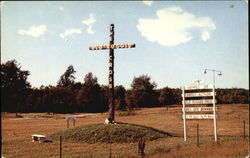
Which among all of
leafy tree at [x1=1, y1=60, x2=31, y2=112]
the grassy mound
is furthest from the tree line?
the grassy mound

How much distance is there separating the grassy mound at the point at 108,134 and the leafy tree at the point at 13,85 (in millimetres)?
53367

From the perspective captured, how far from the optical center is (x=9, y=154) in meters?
16.9

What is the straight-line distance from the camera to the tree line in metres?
76.2

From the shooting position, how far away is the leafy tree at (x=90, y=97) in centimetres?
8244

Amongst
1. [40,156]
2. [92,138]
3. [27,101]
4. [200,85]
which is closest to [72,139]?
[92,138]

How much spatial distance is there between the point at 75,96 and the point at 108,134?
65.6 m

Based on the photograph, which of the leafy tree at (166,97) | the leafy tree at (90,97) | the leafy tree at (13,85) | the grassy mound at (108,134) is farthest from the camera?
the leafy tree at (166,97)

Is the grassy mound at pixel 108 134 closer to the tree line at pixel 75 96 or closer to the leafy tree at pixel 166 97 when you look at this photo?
the tree line at pixel 75 96

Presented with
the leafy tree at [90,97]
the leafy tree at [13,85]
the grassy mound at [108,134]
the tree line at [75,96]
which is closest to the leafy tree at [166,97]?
the tree line at [75,96]

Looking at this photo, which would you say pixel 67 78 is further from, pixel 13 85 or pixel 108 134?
pixel 108 134

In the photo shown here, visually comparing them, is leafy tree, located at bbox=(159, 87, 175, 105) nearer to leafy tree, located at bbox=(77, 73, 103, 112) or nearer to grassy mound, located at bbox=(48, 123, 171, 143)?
leafy tree, located at bbox=(77, 73, 103, 112)

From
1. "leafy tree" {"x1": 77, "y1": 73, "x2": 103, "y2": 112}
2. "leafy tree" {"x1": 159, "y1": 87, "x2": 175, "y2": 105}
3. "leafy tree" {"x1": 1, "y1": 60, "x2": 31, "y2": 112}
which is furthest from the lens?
"leafy tree" {"x1": 159, "y1": 87, "x2": 175, "y2": 105}

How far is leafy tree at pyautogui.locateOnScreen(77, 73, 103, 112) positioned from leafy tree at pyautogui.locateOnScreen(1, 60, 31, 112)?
1578 cm

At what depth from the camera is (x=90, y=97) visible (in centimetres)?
8288
